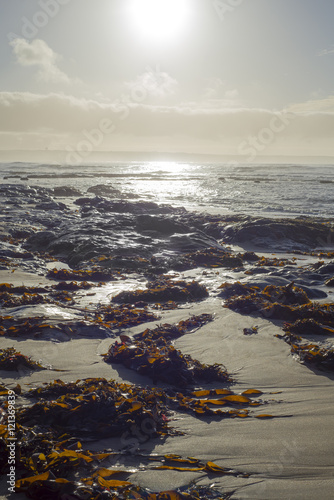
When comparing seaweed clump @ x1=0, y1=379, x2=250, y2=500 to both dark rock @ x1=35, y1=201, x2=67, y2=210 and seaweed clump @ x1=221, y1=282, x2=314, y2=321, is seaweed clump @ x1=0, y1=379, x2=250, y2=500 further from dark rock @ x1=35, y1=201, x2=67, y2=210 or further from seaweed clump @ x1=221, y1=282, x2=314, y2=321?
dark rock @ x1=35, y1=201, x2=67, y2=210

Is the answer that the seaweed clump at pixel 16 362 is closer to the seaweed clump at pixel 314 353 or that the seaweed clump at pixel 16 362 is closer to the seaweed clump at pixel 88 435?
the seaweed clump at pixel 88 435

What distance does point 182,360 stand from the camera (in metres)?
4.29

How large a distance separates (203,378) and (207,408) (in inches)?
24.6

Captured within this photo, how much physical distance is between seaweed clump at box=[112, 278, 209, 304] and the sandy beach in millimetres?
25

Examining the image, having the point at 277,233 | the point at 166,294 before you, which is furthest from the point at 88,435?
the point at 277,233

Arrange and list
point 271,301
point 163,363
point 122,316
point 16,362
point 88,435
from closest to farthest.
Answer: point 88,435
point 16,362
point 163,363
point 122,316
point 271,301

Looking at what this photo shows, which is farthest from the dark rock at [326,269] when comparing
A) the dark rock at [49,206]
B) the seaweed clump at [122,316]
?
the dark rock at [49,206]

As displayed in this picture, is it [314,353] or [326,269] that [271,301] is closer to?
[314,353]

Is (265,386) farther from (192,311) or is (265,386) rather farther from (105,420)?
(192,311)

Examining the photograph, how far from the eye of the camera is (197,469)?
275 centimetres

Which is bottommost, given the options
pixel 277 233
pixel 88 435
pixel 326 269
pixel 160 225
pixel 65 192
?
pixel 88 435

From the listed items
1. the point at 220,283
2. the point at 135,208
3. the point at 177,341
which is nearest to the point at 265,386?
the point at 177,341

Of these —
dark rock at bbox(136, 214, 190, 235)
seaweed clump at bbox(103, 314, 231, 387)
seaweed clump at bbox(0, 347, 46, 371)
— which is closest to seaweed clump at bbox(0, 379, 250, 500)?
seaweed clump at bbox(103, 314, 231, 387)

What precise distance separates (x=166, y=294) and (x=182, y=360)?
107 inches
